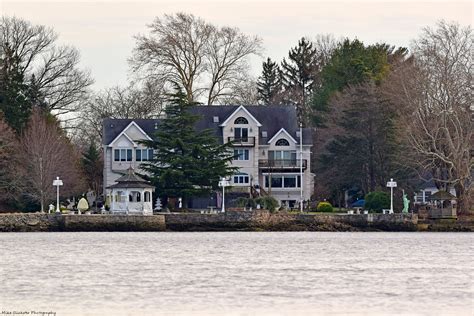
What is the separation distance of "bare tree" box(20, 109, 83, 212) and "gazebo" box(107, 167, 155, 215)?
17.1 ft

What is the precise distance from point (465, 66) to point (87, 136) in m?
42.9

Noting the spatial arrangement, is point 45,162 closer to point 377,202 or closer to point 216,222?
point 216,222

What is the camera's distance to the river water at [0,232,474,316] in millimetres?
41281

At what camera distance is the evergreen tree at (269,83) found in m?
138

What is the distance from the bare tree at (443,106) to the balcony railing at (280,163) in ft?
51.2

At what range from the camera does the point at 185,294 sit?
Result: 44.4 meters

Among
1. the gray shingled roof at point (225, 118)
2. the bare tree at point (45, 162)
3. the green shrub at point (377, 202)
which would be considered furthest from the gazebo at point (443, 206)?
the bare tree at point (45, 162)

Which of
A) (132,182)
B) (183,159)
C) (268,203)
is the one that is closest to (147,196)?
(132,182)

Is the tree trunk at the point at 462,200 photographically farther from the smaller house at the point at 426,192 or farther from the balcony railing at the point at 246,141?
the balcony railing at the point at 246,141

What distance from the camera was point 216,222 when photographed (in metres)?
84.6

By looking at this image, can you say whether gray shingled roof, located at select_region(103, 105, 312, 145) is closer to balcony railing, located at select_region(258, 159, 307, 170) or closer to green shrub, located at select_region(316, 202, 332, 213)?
balcony railing, located at select_region(258, 159, 307, 170)

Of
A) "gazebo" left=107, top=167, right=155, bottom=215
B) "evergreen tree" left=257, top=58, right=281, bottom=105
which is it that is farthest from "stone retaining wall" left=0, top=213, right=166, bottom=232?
"evergreen tree" left=257, top=58, right=281, bottom=105

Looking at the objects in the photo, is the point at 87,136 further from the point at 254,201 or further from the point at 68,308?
the point at 68,308

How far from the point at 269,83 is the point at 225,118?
36350mm
